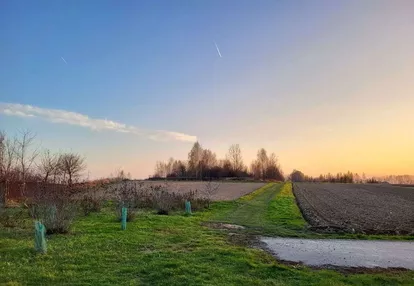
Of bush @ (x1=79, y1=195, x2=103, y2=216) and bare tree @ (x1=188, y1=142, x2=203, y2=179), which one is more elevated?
bare tree @ (x1=188, y1=142, x2=203, y2=179)

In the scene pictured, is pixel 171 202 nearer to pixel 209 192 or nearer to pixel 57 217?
pixel 209 192

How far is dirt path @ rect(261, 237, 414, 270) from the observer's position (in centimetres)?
1152

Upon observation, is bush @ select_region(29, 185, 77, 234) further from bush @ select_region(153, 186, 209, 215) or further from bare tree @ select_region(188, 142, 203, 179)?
bare tree @ select_region(188, 142, 203, 179)

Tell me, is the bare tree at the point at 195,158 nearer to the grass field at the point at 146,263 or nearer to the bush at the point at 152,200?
the bush at the point at 152,200

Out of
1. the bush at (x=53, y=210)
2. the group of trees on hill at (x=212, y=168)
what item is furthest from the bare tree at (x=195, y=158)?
the bush at (x=53, y=210)

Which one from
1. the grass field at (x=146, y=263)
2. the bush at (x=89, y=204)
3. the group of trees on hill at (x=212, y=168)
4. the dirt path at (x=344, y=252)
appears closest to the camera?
the grass field at (x=146, y=263)

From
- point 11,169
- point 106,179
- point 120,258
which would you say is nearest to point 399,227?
point 120,258

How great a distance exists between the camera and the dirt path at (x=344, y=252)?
1152 centimetres

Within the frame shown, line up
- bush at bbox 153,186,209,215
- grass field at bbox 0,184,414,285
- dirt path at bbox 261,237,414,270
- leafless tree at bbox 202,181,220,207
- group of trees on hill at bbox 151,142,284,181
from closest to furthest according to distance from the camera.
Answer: grass field at bbox 0,184,414,285
dirt path at bbox 261,237,414,270
bush at bbox 153,186,209,215
leafless tree at bbox 202,181,220,207
group of trees on hill at bbox 151,142,284,181

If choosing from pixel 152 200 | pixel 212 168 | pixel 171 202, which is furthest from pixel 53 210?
pixel 212 168

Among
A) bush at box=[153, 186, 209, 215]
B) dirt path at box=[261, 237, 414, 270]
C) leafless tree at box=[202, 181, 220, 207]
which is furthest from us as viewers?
leafless tree at box=[202, 181, 220, 207]

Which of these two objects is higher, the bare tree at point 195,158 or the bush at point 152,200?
the bare tree at point 195,158

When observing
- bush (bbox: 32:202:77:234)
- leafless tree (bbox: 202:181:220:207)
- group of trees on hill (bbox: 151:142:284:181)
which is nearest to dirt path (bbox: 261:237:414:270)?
bush (bbox: 32:202:77:234)

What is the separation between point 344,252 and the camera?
13.2 m
